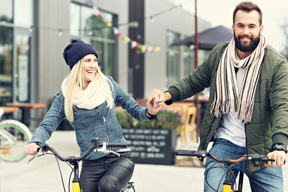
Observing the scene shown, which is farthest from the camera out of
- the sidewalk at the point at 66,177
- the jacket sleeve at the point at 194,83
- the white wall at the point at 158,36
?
the white wall at the point at 158,36

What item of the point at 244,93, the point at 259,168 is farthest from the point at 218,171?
the point at 244,93

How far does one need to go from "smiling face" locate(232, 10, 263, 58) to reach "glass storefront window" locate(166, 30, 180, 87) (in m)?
23.6

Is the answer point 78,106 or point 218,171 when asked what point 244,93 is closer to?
point 218,171

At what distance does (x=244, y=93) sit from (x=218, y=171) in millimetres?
507

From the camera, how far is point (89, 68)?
3738 millimetres

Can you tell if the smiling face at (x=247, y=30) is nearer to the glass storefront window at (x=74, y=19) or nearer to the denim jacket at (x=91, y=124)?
the denim jacket at (x=91, y=124)

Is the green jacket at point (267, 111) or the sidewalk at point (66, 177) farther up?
the green jacket at point (267, 111)

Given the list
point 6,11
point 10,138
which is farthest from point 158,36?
point 10,138

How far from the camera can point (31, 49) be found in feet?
46.9

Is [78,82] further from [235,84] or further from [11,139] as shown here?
[11,139]

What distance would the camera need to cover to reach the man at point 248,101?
10.1ft

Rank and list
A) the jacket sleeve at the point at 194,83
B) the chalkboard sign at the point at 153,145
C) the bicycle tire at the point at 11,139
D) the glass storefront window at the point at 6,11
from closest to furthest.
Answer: the jacket sleeve at the point at 194,83, the chalkboard sign at the point at 153,145, the bicycle tire at the point at 11,139, the glass storefront window at the point at 6,11

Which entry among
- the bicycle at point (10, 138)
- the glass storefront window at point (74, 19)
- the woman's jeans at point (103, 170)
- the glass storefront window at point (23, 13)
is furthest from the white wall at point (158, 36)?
the woman's jeans at point (103, 170)

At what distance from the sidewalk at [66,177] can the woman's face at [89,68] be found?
3273 millimetres
